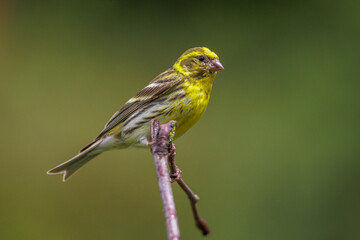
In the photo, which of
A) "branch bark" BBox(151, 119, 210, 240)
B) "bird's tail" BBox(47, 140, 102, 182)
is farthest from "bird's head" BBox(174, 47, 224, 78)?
"branch bark" BBox(151, 119, 210, 240)

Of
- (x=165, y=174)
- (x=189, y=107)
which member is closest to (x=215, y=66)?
(x=189, y=107)

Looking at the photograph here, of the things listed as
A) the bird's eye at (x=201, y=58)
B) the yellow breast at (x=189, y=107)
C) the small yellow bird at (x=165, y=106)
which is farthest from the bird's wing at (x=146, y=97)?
the bird's eye at (x=201, y=58)

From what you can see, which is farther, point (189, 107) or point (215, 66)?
point (215, 66)

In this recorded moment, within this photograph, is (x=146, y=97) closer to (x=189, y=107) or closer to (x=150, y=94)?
(x=150, y=94)

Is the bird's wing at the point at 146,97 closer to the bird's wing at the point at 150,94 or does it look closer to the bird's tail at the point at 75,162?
the bird's wing at the point at 150,94

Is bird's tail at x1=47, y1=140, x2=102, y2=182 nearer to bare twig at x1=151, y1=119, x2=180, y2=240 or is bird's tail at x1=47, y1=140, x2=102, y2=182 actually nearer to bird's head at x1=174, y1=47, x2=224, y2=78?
bird's head at x1=174, y1=47, x2=224, y2=78

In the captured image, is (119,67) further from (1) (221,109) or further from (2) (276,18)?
(2) (276,18)
